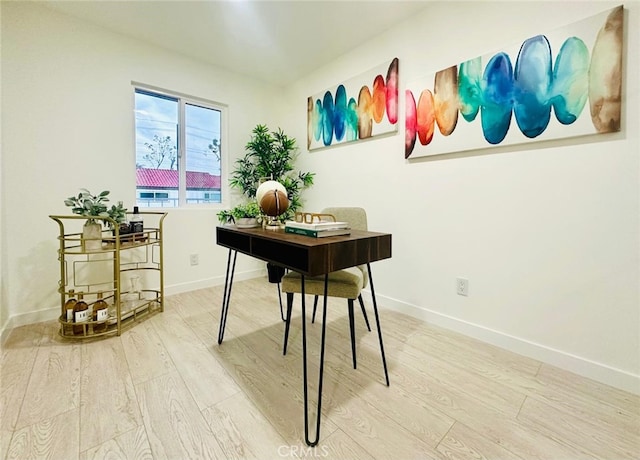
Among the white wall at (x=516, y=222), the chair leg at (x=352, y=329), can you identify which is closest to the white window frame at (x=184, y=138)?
the white wall at (x=516, y=222)

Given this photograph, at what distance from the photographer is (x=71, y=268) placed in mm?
2281

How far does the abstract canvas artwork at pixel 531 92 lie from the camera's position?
141 centimetres

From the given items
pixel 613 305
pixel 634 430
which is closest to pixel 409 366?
pixel 634 430

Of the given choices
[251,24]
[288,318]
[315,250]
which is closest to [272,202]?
[315,250]

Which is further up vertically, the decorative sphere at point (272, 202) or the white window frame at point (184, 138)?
the white window frame at point (184, 138)

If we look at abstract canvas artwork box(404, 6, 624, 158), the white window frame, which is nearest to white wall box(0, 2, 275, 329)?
the white window frame

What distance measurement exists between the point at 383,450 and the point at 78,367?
169cm

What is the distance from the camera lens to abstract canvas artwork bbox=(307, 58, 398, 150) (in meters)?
2.37

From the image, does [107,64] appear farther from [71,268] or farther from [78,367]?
[78,367]

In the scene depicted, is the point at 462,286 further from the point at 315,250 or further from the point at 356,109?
the point at 356,109

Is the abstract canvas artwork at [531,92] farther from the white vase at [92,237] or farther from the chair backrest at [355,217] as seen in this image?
the white vase at [92,237]

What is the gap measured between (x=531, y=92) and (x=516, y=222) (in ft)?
2.52

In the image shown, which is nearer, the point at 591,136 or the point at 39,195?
the point at 591,136

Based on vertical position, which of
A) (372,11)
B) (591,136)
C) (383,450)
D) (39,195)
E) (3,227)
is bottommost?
(383,450)
